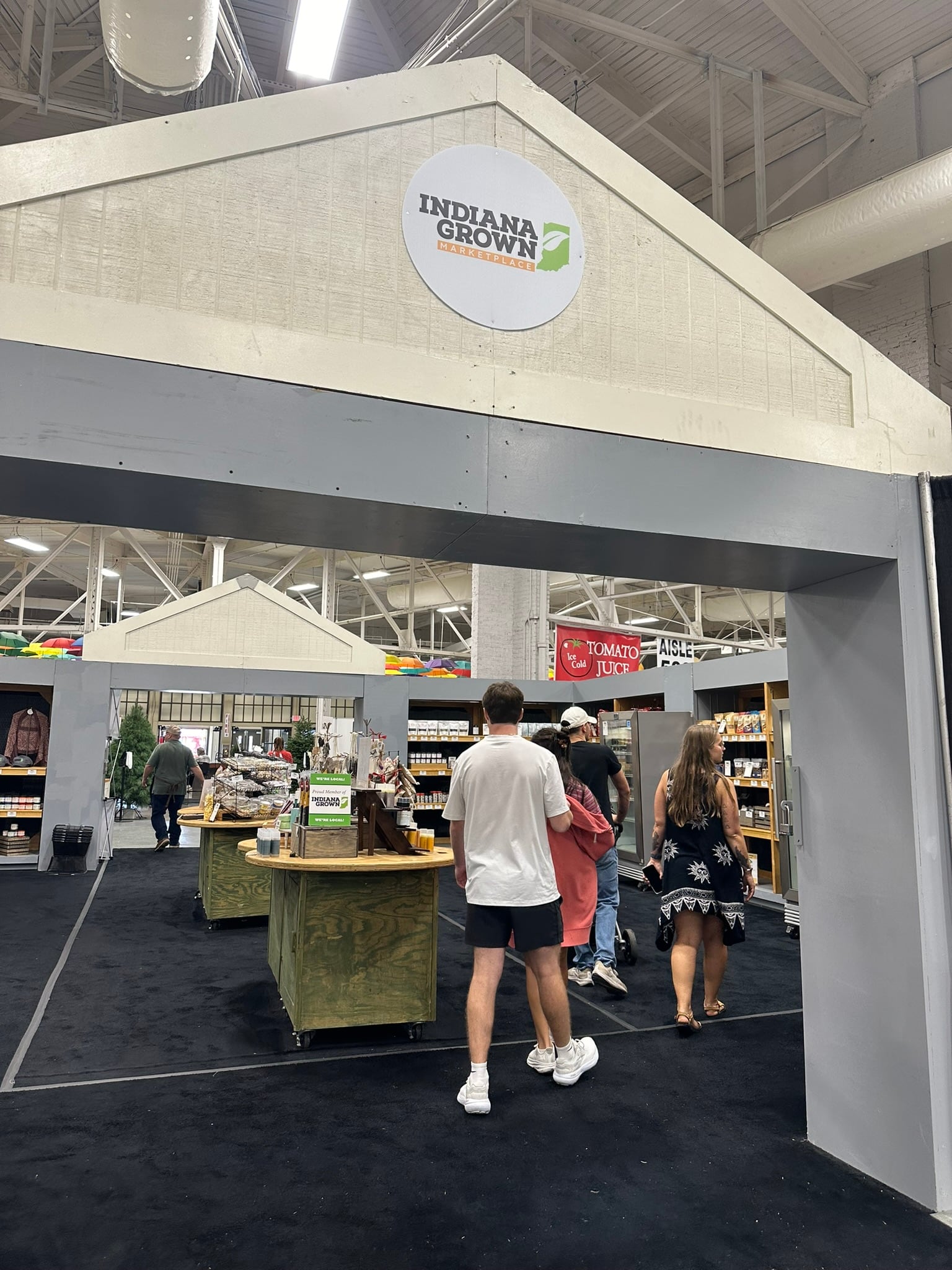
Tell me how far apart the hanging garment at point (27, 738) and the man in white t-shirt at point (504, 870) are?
28.7 ft

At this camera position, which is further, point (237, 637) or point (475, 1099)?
point (237, 637)

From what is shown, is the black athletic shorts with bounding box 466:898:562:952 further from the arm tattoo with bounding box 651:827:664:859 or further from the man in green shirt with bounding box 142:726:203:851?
the man in green shirt with bounding box 142:726:203:851

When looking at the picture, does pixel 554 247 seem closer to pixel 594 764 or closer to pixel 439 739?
pixel 594 764

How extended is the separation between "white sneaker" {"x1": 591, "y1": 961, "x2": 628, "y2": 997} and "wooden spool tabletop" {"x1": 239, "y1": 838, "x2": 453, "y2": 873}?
4.49 ft

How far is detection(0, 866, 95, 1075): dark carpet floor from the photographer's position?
4.54m

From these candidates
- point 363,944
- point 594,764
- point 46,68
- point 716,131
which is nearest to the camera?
point 363,944

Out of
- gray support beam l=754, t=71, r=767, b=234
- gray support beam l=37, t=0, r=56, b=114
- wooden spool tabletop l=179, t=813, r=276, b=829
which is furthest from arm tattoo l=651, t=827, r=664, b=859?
gray support beam l=37, t=0, r=56, b=114

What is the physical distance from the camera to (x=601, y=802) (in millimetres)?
4980

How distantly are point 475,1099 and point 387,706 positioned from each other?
774 cm

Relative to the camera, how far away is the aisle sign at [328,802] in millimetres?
4242

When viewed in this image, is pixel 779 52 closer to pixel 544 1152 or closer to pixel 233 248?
pixel 233 248

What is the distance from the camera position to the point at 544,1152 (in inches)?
118

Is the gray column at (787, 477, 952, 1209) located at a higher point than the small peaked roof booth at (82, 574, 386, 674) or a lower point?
lower

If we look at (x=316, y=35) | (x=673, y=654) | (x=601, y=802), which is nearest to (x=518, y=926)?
(x=601, y=802)
